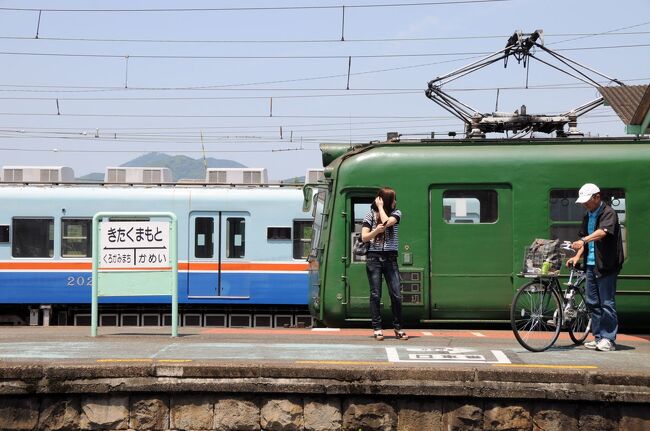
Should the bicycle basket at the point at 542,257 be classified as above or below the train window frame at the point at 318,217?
below

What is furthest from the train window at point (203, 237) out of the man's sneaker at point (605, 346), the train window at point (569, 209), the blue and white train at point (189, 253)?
the man's sneaker at point (605, 346)

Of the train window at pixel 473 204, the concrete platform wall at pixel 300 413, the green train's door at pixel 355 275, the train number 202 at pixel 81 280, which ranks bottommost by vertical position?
the concrete platform wall at pixel 300 413

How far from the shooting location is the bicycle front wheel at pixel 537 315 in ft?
29.8

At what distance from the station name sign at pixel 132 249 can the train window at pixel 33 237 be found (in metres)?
9.16

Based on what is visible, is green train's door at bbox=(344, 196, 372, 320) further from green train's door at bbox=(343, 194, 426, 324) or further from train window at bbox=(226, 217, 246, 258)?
train window at bbox=(226, 217, 246, 258)

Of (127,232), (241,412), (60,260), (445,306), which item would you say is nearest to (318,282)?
(445,306)

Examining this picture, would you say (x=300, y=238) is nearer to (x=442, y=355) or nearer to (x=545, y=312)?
(x=545, y=312)

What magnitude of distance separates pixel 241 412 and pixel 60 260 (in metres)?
12.5

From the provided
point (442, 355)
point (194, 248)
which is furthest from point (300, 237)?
point (442, 355)

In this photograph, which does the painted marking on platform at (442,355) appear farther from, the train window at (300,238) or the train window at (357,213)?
the train window at (300,238)

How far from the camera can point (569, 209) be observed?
1241cm

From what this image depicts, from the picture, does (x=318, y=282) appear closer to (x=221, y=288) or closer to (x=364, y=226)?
(x=364, y=226)

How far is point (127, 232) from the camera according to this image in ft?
34.5

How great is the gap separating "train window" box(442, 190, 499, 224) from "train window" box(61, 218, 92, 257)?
928 centimetres
